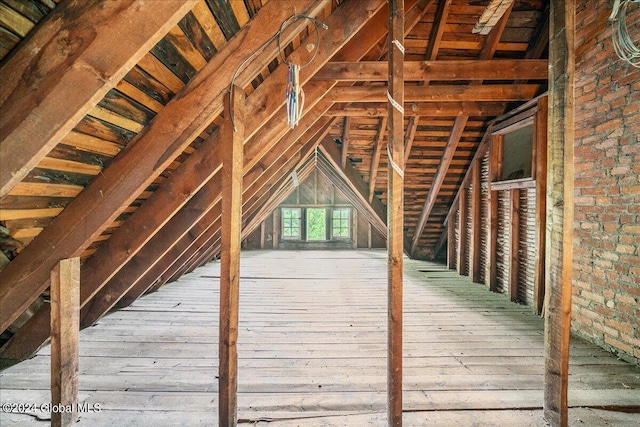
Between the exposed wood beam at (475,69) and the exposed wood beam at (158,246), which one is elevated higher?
the exposed wood beam at (475,69)

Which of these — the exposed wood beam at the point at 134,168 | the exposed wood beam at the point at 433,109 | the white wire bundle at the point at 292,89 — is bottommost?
the exposed wood beam at the point at 134,168

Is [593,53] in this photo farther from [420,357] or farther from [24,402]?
[24,402]

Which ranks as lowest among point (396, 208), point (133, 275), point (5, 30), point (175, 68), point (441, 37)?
point (133, 275)

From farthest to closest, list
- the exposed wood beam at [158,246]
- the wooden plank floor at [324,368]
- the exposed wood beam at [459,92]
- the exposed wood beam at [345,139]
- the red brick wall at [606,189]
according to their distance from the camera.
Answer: the exposed wood beam at [345,139] < the exposed wood beam at [459,92] < the exposed wood beam at [158,246] < the red brick wall at [606,189] < the wooden plank floor at [324,368]

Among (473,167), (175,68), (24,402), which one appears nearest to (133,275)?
(24,402)

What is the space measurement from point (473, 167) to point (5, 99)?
539 centimetres

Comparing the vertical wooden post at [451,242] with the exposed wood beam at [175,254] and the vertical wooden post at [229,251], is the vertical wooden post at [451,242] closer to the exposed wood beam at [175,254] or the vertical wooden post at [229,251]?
the exposed wood beam at [175,254]

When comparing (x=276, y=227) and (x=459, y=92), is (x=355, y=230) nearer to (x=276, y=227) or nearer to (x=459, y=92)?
(x=276, y=227)

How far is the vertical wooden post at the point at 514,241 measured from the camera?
161 inches

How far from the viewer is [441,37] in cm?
343

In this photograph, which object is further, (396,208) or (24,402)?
(24,402)

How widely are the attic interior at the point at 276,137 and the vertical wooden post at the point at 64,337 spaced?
18 mm

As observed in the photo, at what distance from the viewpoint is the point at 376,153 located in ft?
17.1

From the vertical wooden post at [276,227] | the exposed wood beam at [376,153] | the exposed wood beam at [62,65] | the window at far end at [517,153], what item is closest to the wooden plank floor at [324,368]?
the exposed wood beam at [62,65]
